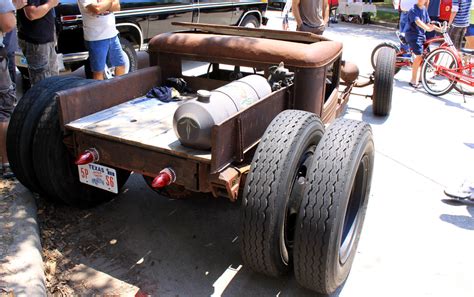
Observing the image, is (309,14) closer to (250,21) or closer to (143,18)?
(143,18)

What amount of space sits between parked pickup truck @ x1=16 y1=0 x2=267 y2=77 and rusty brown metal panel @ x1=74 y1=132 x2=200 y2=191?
8.66ft

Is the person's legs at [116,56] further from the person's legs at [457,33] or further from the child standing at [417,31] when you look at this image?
the person's legs at [457,33]

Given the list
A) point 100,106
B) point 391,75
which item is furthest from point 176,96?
point 391,75

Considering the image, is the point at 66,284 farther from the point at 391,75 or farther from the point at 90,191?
the point at 391,75

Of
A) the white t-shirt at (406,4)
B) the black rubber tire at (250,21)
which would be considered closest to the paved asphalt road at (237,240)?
the white t-shirt at (406,4)

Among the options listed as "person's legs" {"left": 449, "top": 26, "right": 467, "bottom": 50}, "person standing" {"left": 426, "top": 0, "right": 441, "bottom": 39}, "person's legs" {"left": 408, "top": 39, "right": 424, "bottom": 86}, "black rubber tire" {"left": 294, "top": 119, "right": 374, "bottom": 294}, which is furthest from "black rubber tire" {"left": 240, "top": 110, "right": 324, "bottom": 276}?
"person standing" {"left": 426, "top": 0, "right": 441, "bottom": 39}

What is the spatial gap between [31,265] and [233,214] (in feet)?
5.43

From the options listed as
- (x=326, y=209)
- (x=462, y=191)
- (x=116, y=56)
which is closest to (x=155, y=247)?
(x=326, y=209)

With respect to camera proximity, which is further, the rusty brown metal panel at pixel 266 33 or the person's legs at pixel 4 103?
the rusty brown metal panel at pixel 266 33

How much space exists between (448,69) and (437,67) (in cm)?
18

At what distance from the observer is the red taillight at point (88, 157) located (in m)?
3.06

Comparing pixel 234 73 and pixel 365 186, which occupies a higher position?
pixel 234 73

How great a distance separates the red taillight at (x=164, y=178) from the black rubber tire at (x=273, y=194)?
1.61 feet

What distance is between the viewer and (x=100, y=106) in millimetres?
3604
